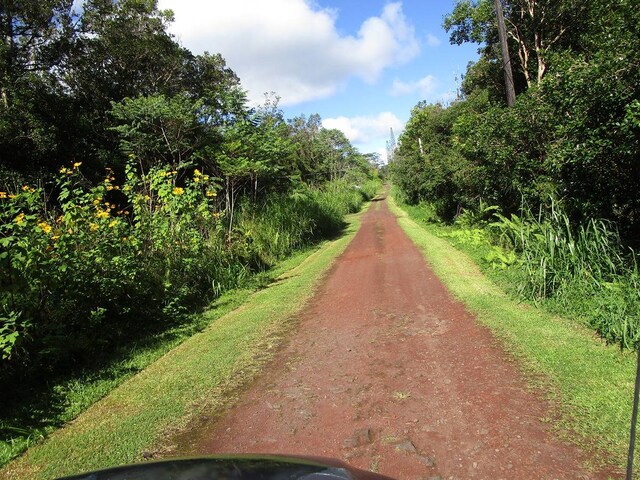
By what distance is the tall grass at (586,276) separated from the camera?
4.91m

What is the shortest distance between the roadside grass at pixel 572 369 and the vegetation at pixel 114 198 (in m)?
4.56

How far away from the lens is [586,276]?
20.3 ft

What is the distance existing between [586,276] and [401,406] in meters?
4.09

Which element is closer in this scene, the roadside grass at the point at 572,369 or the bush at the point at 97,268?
the roadside grass at the point at 572,369

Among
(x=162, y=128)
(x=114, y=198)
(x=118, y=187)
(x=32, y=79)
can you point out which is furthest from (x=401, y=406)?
(x=32, y=79)

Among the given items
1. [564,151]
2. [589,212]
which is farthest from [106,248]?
[589,212]

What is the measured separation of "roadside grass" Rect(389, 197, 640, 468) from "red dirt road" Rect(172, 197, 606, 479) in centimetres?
17

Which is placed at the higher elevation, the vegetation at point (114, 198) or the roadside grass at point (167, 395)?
the vegetation at point (114, 198)

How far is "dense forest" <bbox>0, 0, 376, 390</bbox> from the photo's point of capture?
5.31 metres

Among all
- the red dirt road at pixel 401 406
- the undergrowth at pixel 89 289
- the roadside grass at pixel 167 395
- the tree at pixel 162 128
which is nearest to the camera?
the red dirt road at pixel 401 406

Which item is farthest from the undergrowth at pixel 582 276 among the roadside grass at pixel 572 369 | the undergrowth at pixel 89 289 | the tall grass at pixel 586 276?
the undergrowth at pixel 89 289

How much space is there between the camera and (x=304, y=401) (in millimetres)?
4078

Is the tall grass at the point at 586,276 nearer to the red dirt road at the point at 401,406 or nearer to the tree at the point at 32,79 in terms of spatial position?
the red dirt road at the point at 401,406

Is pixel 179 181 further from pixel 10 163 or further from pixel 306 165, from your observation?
pixel 306 165
